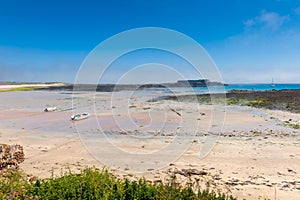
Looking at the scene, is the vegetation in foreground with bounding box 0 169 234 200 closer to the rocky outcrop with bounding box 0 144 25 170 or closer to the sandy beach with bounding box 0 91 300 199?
the sandy beach with bounding box 0 91 300 199

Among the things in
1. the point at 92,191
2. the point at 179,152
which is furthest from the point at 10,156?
the point at 179,152

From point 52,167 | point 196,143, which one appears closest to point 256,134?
point 196,143

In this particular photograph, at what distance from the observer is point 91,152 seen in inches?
537

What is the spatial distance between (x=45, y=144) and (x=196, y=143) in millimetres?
8930

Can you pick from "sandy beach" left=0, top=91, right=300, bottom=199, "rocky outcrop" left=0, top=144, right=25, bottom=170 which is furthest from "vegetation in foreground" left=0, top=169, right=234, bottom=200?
"rocky outcrop" left=0, top=144, right=25, bottom=170

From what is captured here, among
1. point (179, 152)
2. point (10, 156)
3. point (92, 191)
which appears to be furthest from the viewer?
point (179, 152)

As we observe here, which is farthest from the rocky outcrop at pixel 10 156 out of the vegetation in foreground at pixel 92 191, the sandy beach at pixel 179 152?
the vegetation in foreground at pixel 92 191

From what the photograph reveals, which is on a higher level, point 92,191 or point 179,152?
→ point 92,191

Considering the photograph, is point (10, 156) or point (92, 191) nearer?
point (92, 191)

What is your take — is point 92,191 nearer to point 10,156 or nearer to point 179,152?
point 10,156

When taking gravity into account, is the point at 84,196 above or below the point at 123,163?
above

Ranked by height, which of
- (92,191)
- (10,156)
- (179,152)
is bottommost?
(179,152)

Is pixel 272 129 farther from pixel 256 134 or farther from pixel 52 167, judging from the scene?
pixel 52 167

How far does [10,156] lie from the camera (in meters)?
10.5
